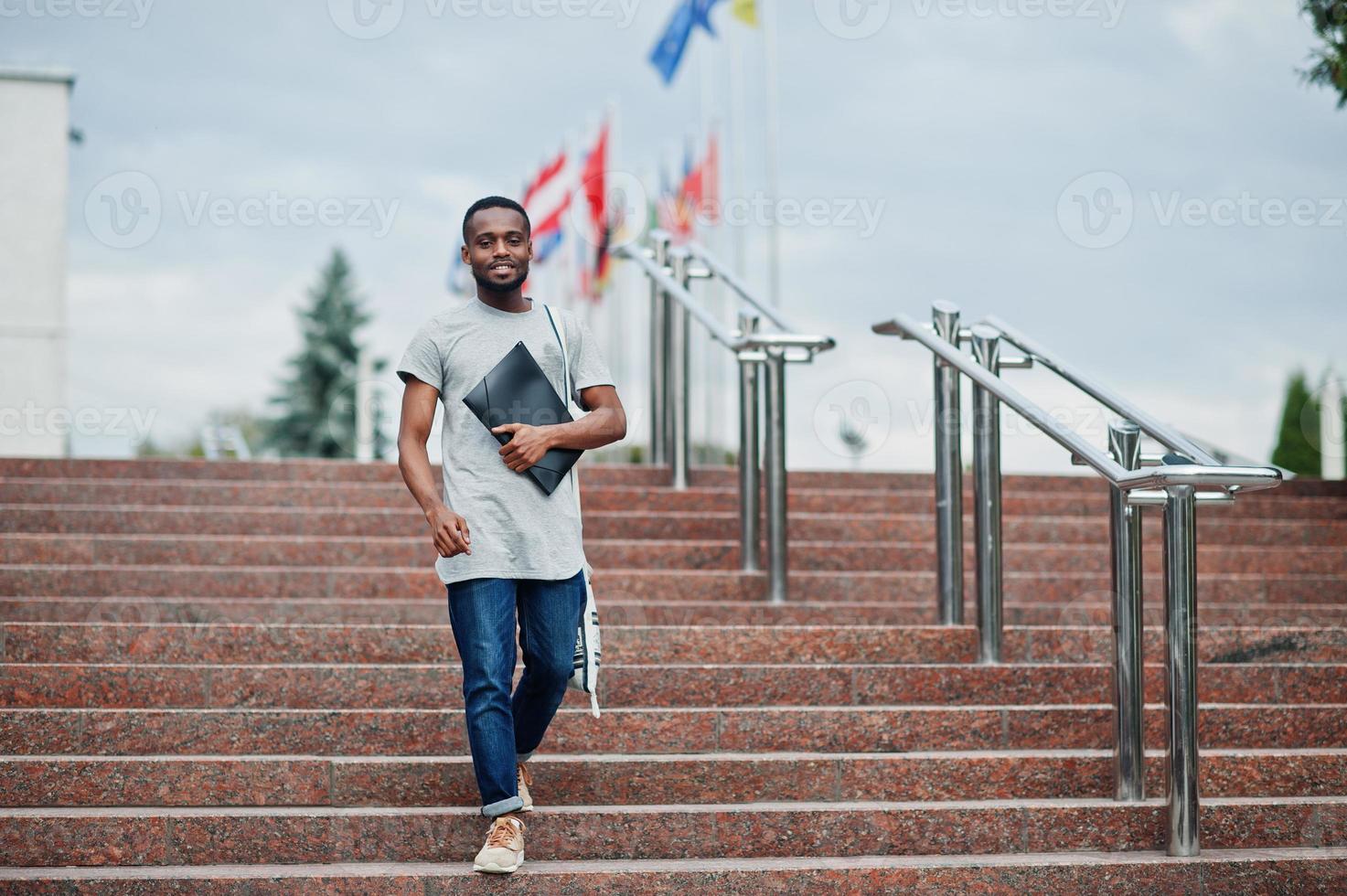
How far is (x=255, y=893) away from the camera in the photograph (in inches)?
146

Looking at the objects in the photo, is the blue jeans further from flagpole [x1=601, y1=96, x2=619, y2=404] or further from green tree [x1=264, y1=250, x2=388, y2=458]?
green tree [x1=264, y1=250, x2=388, y2=458]

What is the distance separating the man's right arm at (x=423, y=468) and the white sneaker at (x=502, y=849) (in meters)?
0.67

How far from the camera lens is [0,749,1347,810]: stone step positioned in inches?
163

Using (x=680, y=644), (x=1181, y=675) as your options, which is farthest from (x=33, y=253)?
(x=1181, y=675)

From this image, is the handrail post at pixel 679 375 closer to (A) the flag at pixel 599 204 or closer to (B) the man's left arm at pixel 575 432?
(B) the man's left arm at pixel 575 432

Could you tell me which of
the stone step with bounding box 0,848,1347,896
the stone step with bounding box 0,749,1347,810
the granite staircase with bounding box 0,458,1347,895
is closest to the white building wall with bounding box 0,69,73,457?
the granite staircase with bounding box 0,458,1347,895

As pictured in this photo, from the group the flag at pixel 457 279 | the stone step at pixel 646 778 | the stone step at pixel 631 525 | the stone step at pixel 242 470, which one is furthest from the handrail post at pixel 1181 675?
the flag at pixel 457 279

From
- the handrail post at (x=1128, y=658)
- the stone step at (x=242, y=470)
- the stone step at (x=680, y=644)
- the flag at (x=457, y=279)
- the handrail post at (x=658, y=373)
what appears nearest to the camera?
the handrail post at (x=1128, y=658)

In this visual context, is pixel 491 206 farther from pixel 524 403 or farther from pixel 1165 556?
pixel 1165 556

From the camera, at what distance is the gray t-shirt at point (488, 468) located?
3.78m

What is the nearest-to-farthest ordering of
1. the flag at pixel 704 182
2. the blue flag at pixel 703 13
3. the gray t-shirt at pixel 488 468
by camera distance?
1. the gray t-shirt at pixel 488 468
2. the blue flag at pixel 703 13
3. the flag at pixel 704 182

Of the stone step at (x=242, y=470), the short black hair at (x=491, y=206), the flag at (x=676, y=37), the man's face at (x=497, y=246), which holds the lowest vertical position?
the stone step at (x=242, y=470)

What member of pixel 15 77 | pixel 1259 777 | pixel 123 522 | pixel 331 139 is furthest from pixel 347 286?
pixel 1259 777

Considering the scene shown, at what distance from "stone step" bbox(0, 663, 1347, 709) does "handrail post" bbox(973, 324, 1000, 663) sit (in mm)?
232
